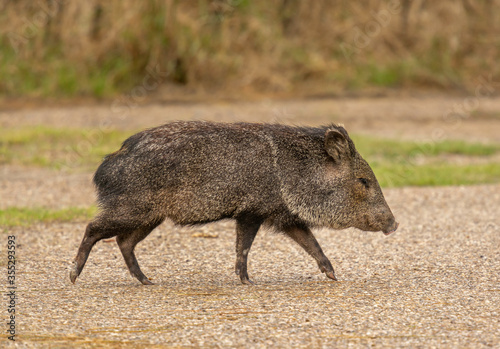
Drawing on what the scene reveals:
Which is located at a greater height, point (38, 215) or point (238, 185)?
point (238, 185)

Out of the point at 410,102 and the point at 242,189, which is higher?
the point at 242,189

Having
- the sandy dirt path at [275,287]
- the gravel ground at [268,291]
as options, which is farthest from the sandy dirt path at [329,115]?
the gravel ground at [268,291]

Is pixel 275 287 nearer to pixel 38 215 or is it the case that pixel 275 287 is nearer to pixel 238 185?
pixel 238 185

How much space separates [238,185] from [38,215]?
10.9 ft

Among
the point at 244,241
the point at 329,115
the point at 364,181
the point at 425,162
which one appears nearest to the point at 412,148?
the point at 425,162

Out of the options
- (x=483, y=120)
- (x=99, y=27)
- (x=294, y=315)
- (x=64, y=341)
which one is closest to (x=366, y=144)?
(x=483, y=120)

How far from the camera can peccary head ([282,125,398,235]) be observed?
5.99m

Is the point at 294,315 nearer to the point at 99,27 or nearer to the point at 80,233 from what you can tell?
the point at 80,233

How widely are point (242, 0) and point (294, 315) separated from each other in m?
13.7

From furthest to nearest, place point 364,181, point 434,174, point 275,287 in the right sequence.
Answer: point 434,174 → point 364,181 → point 275,287

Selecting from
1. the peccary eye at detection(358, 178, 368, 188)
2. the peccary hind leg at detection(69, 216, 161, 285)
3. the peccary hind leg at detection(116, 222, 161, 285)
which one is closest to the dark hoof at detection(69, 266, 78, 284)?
the peccary hind leg at detection(69, 216, 161, 285)

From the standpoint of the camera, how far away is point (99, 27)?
16953 millimetres

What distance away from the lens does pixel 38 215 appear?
27.5ft

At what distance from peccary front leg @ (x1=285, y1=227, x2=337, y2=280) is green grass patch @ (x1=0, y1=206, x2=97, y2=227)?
9.71 ft
